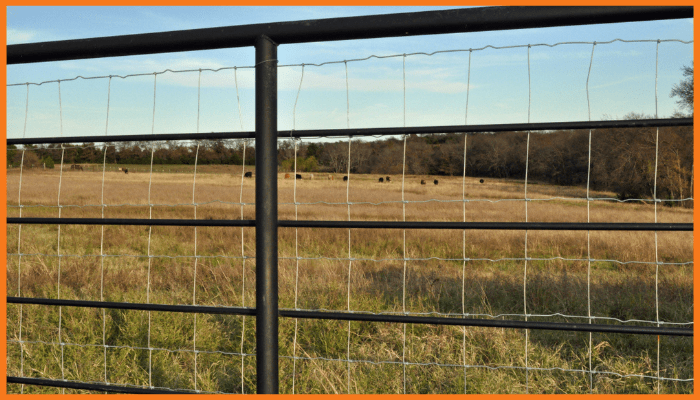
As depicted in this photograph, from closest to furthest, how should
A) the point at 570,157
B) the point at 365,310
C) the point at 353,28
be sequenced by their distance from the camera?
1. the point at 353,28
2. the point at 365,310
3. the point at 570,157

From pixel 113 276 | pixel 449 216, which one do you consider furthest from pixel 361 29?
pixel 449 216

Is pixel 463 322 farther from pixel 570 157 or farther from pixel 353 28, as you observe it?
pixel 570 157

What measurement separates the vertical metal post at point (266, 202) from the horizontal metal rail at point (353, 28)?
82mm

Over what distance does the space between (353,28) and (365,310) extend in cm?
279

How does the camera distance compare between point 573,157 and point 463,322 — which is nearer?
point 463,322

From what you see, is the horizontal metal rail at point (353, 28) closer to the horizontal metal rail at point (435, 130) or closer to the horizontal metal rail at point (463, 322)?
the horizontal metal rail at point (435, 130)

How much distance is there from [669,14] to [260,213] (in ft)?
3.53

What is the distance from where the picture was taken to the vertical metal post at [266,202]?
1.13 metres

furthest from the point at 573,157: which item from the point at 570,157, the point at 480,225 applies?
the point at 480,225

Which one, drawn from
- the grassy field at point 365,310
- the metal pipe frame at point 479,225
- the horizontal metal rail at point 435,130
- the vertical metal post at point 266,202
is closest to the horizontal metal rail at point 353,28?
the vertical metal post at point 266,202

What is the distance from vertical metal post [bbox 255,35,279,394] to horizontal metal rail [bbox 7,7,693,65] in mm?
82

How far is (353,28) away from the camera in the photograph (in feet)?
3.55

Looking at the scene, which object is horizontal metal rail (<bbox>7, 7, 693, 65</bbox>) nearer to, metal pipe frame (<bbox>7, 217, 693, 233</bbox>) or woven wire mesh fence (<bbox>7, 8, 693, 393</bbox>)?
woven wire mesh fence (<bbox>7, 8, 693, 393</bbox>)

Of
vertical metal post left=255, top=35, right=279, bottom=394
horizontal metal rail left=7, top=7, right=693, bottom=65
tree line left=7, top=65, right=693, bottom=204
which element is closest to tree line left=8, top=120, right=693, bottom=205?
tree line left=7, top=65, right=693, bottom=204
